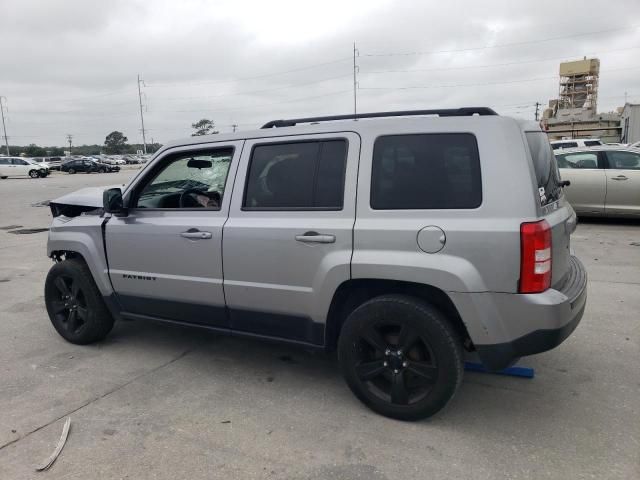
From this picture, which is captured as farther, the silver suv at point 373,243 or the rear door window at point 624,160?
the rear door window at point 624,160

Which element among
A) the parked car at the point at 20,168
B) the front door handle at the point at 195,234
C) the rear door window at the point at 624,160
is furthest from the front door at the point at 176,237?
the parked car at the point at 20,168

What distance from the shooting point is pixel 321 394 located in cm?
349

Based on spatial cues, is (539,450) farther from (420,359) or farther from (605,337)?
(605,337)

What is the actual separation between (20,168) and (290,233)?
42.4 meters

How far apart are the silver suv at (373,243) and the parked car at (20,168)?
132 feet

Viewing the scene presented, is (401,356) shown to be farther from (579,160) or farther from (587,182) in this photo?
(579,160)

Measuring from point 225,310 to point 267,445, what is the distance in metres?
1.08

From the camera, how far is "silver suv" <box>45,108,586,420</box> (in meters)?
2.75

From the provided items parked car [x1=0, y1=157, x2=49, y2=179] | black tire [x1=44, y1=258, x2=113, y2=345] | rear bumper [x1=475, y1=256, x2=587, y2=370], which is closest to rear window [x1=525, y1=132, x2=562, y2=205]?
rear bumper [x1=475, y1=256, x2=587, y2=370]

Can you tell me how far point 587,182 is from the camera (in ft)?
32.6

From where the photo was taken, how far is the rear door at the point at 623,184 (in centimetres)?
963

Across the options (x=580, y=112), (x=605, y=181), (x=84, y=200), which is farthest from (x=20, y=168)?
(x=580, y=112)

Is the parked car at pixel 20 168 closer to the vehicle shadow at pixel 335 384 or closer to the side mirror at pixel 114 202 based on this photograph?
the vehicle shadow at pixel 335 384

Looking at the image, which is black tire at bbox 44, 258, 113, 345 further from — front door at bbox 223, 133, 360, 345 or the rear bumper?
the rear bumper
